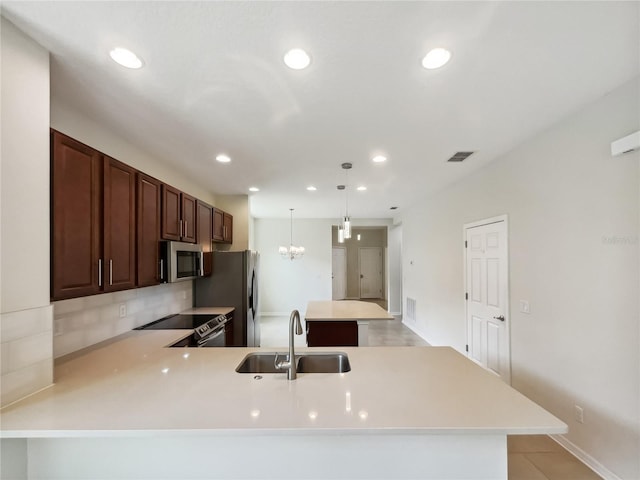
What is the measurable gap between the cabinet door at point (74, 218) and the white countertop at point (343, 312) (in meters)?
2.16

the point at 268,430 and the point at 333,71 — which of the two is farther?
the point at 333,71

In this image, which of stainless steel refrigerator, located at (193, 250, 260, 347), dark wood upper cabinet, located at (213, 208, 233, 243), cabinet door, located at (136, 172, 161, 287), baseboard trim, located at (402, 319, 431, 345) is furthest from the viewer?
baseboard trim, located at (402, 319, 431, 345)

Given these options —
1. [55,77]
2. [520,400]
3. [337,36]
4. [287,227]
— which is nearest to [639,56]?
[337,36]

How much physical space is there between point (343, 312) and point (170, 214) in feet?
7.46

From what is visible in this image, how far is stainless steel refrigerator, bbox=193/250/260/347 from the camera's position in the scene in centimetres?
411

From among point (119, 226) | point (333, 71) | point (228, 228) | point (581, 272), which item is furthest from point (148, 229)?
point (581, 272)

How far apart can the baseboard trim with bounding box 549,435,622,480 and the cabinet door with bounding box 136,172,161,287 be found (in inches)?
144

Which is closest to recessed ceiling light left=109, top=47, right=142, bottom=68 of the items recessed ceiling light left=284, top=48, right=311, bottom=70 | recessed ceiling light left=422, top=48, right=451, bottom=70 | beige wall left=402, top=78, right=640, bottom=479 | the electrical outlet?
recessed ceiling light left=284, top=48, right=311, bottom=70

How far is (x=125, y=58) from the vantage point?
62.2 inches

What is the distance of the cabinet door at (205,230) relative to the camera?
3615 millimetres

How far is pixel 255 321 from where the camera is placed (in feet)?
15.0

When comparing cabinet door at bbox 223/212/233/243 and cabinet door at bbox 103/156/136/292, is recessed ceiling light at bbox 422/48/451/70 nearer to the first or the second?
cabinet door at bbox 103/156/136/292

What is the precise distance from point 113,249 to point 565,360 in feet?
11.7

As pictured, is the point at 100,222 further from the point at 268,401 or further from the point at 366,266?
the point at 366,266
